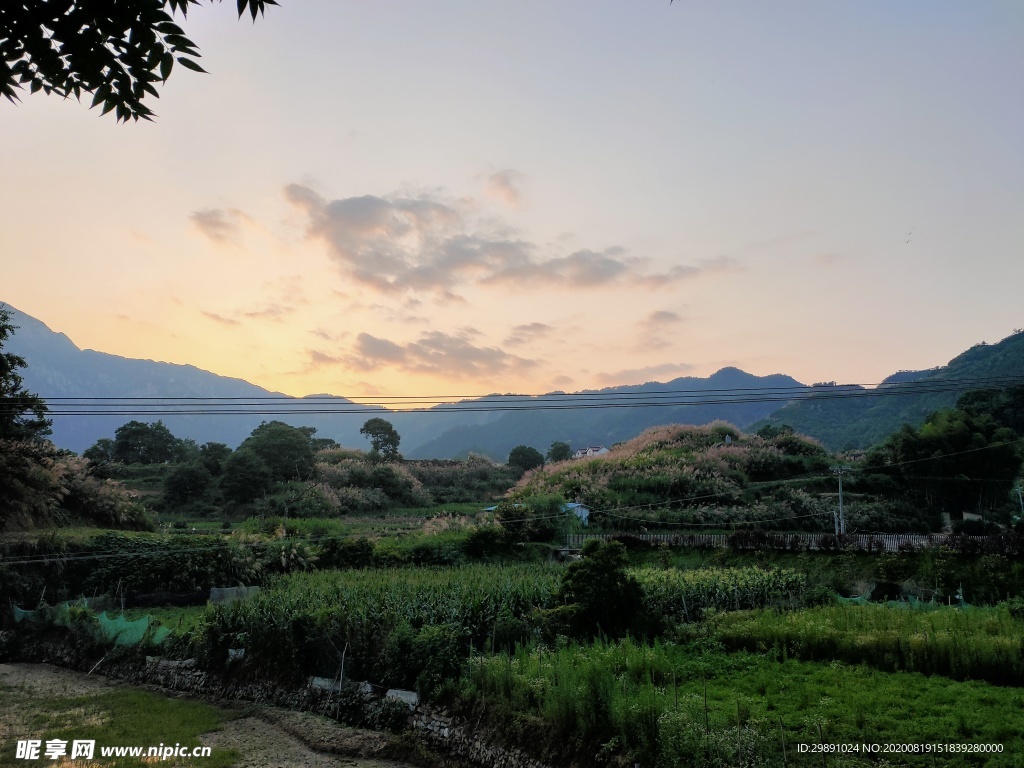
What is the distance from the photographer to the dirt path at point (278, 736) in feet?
34.8

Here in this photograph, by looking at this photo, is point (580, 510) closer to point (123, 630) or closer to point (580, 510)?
point (580, 510)

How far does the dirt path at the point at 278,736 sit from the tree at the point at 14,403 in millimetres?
12681

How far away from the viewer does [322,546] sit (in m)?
25.4

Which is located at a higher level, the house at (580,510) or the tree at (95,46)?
the tree at (95,46)

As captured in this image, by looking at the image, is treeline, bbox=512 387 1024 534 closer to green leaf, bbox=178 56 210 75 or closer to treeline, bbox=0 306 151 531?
treeline, bbox=0 306 151 531

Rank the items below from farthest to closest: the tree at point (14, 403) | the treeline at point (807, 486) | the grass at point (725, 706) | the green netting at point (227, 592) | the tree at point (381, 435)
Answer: the tree at point (381, 435)
the treeline at point (807, 486)
the tree at point (14, 403)
the green netting at point (227, 592)
the grass at point (725, 706)

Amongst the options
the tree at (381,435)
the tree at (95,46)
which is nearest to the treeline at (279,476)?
the tree at (381,435)

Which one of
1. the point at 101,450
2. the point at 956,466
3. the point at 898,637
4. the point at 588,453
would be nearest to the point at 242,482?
the point at 101,450

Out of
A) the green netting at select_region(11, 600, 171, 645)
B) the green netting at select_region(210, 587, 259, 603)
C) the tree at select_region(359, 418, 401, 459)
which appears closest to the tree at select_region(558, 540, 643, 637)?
the green netting at select_region(11, 600, 171, 645)

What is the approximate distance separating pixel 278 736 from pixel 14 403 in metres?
18.2

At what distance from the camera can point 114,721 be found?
11578mm

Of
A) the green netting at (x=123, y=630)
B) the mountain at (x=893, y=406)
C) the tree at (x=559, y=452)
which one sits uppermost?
the mountain at (x=893, y=406)

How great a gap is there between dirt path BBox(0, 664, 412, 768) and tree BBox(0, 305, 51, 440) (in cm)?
1268

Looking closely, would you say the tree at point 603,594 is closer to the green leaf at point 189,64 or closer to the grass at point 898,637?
the grass at point 898,637
